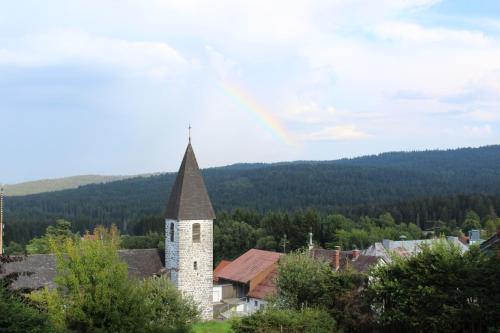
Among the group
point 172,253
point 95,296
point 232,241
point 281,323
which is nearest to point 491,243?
point 281,323

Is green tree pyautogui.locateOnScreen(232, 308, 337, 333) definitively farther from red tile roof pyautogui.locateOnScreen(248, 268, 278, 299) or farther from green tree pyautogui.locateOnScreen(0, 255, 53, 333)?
red tile roof pyautogui.locateOnScreen(248, 268, 278, 299)

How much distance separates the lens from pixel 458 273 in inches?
981

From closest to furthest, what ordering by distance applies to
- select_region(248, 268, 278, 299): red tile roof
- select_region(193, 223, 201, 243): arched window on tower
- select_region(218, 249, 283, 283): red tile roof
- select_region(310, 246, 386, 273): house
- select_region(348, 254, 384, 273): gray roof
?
select_region(310, 246, 386, 273): house, select_region(348, 254, 384, 273): gray roof, select_region(193, 223, 201, 243): arched window on tower, select_region(248, 268, 278, 299): red tile roof, select_region(218, 249, 283, 283): red tile roof

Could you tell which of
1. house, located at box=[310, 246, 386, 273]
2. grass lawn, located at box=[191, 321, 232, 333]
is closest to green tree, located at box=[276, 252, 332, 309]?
grass lawn, located at box=[191, 321, 232, 333]

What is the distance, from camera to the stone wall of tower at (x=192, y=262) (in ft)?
134

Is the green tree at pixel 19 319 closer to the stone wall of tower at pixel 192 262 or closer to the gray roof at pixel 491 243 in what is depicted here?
the gray roof at pixel 491 243

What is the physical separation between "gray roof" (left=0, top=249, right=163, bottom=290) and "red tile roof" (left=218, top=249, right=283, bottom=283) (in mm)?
11195

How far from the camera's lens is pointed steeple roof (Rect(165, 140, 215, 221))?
1612 inches

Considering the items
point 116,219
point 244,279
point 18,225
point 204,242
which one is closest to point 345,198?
point 116,219

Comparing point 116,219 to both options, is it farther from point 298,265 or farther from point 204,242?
point 298,265

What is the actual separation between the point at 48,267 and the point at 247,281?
1836 centimetres

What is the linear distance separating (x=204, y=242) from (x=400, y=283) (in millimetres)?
18432

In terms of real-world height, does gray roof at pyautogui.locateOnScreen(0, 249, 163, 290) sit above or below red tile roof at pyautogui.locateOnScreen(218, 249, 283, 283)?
above

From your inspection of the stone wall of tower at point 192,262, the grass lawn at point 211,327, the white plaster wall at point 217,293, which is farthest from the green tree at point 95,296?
the white plaster wall at point 217,293
